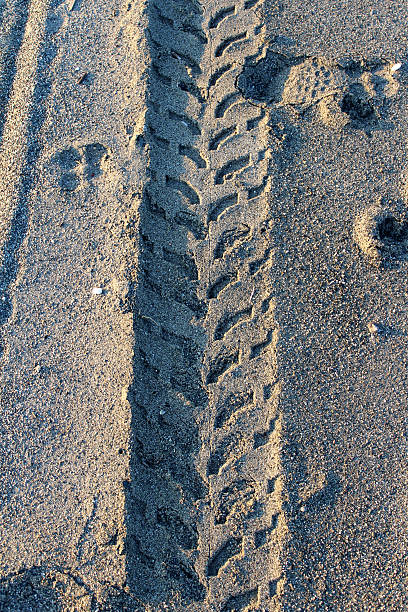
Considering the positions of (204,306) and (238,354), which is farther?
(204,306)

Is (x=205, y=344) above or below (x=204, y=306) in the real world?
below

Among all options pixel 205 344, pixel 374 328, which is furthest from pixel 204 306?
pixel 374 328

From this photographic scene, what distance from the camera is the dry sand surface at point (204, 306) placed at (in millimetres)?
2176

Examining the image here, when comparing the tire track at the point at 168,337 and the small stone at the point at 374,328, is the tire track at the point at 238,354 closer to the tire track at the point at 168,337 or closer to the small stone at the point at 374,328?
the tire track at the point at 168,337

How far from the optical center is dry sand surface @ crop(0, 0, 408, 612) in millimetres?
2176

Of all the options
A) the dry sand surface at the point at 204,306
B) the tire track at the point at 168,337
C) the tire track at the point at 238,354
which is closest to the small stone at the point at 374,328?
the dry sand surface at the point at 204,306

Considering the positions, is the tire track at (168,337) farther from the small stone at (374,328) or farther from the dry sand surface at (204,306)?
the small stone at (374,328)

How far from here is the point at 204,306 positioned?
258 centimetres

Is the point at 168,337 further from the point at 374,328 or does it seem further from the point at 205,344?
the point at 374,328

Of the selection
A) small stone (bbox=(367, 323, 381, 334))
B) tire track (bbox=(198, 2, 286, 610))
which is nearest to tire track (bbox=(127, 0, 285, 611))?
tire track (bbox=(198, 2, 286, 610))

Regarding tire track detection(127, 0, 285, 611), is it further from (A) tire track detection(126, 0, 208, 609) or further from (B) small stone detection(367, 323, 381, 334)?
(B) small stone detection(367, 323, 381, 334)

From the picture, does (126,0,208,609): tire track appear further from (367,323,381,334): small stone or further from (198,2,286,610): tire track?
(367,323,381,334): small stone

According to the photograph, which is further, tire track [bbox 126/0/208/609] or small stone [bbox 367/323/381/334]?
small stone [bbox 367/323/381/334]

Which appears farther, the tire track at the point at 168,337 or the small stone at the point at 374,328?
the small stone at the point at 374,328
